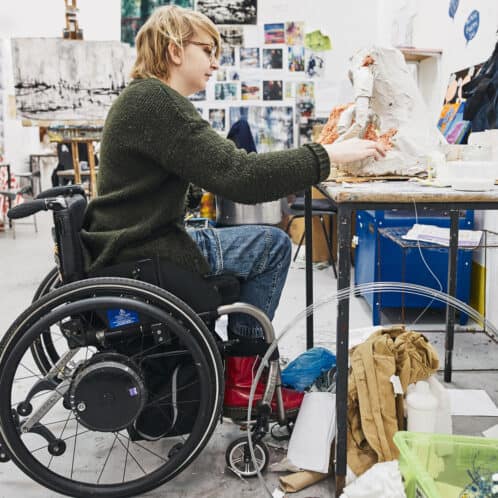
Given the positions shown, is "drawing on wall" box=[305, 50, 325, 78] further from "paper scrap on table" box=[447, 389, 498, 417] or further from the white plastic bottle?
the white plastic bottle

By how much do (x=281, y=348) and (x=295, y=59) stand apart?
2.92 meters

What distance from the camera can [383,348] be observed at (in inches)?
54.4

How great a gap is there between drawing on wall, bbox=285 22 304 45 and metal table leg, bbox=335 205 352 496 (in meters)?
3.65

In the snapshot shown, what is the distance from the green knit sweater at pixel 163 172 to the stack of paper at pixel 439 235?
111 cm

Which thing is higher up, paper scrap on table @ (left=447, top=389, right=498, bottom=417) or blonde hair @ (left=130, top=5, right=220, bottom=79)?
blonde hair @ (left=130, top=5, right=220, bottom=79)

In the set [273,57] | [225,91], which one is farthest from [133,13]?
[273,57]

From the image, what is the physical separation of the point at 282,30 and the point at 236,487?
385 centimetres

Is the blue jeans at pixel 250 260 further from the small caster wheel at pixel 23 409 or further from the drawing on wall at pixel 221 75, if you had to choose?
the drawing on wall at pixel 221 75

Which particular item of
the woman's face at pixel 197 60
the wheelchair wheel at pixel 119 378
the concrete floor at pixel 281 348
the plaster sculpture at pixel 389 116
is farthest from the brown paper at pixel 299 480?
the woman's face at pixel 197 60

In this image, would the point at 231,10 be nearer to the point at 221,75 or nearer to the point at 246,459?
the point at 221,75

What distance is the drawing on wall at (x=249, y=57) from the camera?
448 centimetres

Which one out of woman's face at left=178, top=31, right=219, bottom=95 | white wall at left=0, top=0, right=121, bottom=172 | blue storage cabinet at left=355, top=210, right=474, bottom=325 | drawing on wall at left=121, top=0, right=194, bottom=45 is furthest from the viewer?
white wall at left=0, top=0, right=121, bottom=172

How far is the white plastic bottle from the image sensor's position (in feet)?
4.31

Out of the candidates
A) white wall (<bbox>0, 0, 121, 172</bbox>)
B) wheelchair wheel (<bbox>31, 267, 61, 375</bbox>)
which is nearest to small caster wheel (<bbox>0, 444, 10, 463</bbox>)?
wheelchair wheel (<bbox>31, 267, 61, 375</bbox>)
